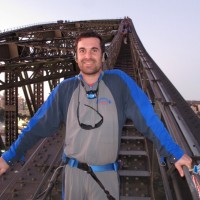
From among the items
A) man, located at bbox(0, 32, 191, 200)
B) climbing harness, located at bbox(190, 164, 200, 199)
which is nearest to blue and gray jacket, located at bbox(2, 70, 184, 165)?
man, located at bbox(0, 32, 191, 200)

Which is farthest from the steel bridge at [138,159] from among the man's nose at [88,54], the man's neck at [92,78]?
the man's nose at [88,54]

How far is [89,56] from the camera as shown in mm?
2834

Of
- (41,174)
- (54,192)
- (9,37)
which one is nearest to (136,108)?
(54,192)

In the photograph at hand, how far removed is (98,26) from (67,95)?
4259cm

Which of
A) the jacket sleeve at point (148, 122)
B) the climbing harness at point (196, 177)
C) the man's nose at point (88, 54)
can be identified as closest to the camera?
the climbing harness at point (196, 177)

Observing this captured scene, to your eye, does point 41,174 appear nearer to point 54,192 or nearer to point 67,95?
point 54,192

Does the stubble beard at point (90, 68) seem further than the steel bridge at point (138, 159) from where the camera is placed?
Yes

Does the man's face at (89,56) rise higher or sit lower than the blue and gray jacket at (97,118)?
higher

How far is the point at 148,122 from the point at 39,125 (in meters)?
1.09

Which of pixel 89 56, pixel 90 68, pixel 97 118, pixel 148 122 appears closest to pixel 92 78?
pixel 90 68

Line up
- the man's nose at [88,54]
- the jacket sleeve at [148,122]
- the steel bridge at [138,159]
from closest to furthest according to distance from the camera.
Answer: the jacket sleeve at [148,122] < the steel bridge at [138,159] < the man's nose at [88,54]

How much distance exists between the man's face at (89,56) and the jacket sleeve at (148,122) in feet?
0.93

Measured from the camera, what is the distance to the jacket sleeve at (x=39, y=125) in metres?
2.93

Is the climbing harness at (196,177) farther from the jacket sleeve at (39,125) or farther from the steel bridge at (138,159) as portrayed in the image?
the jacket sleeve at (39,125)
